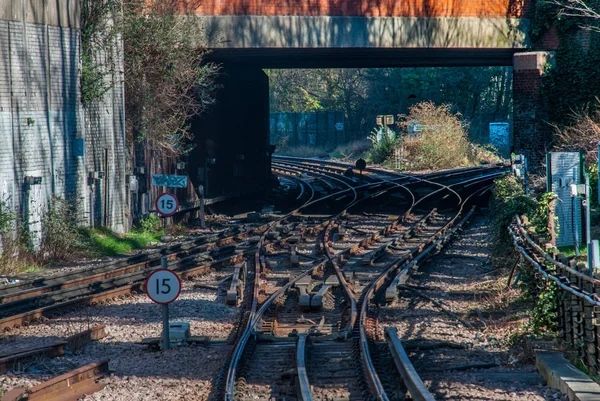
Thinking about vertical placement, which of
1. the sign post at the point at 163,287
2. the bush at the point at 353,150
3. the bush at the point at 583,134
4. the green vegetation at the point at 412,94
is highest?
the green vegetation at the point at 412,94

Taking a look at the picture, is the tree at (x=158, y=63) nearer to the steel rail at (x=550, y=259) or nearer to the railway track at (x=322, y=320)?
the railway track at (x=322, y=320)

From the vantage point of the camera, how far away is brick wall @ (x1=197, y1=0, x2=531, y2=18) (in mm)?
25672

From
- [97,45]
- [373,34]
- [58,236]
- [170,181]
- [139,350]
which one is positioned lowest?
[139,350]

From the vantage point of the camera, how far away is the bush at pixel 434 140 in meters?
47.2

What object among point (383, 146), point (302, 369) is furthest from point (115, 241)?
point (383, 146)

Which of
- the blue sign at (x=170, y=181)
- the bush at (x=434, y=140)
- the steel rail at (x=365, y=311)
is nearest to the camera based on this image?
the steel rail at (x=365, y=311)

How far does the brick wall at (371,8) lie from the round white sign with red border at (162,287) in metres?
15.6

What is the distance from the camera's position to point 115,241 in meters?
21.8

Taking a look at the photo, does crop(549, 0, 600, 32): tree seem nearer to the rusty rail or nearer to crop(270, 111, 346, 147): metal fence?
the rusty rail

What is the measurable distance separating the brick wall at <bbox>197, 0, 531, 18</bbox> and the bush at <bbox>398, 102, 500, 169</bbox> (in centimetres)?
Result: 1976

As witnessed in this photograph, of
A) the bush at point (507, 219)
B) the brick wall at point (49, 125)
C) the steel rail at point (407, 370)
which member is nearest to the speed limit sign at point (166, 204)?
the brick wall at point (49, 125)

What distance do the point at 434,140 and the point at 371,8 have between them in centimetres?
2224

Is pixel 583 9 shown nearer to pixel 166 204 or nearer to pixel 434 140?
pixel 166 204

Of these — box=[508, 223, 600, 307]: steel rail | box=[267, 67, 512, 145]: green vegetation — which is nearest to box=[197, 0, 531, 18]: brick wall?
box=[508, 223, 600, 307]: steel rail
